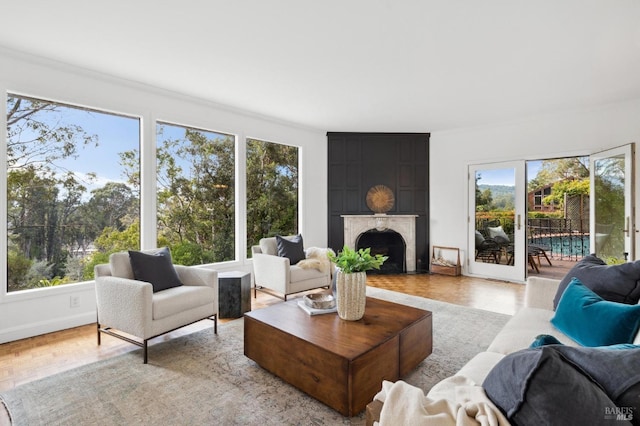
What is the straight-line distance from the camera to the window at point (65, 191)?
3.21 meters

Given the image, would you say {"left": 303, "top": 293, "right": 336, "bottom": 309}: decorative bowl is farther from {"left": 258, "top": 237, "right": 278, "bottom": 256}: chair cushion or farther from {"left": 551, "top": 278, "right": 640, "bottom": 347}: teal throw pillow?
{"left": 258, "top": 237, "right": 278, "bottom": 256}: chair cushion

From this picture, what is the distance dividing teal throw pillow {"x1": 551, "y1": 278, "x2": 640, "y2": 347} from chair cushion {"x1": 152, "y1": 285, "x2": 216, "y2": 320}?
277 centimetres

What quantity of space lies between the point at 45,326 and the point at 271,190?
3.37 metres

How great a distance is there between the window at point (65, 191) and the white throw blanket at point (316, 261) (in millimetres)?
2115

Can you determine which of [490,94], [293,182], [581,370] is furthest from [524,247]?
[581,370]

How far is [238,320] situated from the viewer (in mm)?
3545

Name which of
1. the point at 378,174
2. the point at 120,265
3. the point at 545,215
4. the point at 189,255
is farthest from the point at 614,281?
the point at 545,215

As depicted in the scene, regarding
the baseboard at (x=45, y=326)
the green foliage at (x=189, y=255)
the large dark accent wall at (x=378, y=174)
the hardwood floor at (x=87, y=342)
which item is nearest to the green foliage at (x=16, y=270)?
the baseboard at (x=45, y=326)

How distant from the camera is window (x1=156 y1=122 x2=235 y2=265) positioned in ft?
14.1

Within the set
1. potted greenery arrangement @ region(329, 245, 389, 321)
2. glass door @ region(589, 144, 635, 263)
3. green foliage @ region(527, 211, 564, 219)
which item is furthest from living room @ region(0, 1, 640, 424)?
green foliage @ region(527, 211, 564, 219)

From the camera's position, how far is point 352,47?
2969 millimetres

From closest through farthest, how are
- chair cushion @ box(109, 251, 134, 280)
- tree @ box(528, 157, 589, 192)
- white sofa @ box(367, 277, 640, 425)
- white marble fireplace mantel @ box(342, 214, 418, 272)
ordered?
1. white sofa @ box(367, 277, 640, 425)
2. chair cushion @ box(109, 251, 134, 280)
3. white marble fireplace mantel @ box(342, 214, 418, 272)
4. tree @ box(528, 157, 589, 192)

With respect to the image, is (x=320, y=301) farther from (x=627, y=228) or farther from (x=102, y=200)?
(x=627, y=228)

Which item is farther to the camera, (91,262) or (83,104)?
(91,262)
